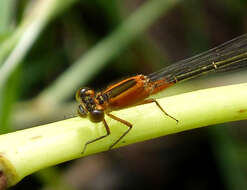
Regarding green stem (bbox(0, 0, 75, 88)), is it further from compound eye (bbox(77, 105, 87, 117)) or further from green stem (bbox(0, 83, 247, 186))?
green stem (bbox(0, 83, 247, 186))

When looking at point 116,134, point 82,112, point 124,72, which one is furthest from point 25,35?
point 124,72

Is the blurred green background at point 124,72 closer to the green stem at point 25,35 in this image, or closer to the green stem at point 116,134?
the green stem at point 25,35

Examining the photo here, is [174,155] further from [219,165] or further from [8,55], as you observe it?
[8,55]

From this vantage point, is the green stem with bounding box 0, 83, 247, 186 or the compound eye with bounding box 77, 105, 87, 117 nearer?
the green stem with bounding box 0, 83, 247, 186

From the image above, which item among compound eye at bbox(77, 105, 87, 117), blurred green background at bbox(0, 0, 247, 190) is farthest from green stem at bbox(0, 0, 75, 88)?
compound eye at bbox(77, 105, 87, 117)

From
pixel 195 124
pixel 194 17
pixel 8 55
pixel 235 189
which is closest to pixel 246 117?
pixel 195 124
